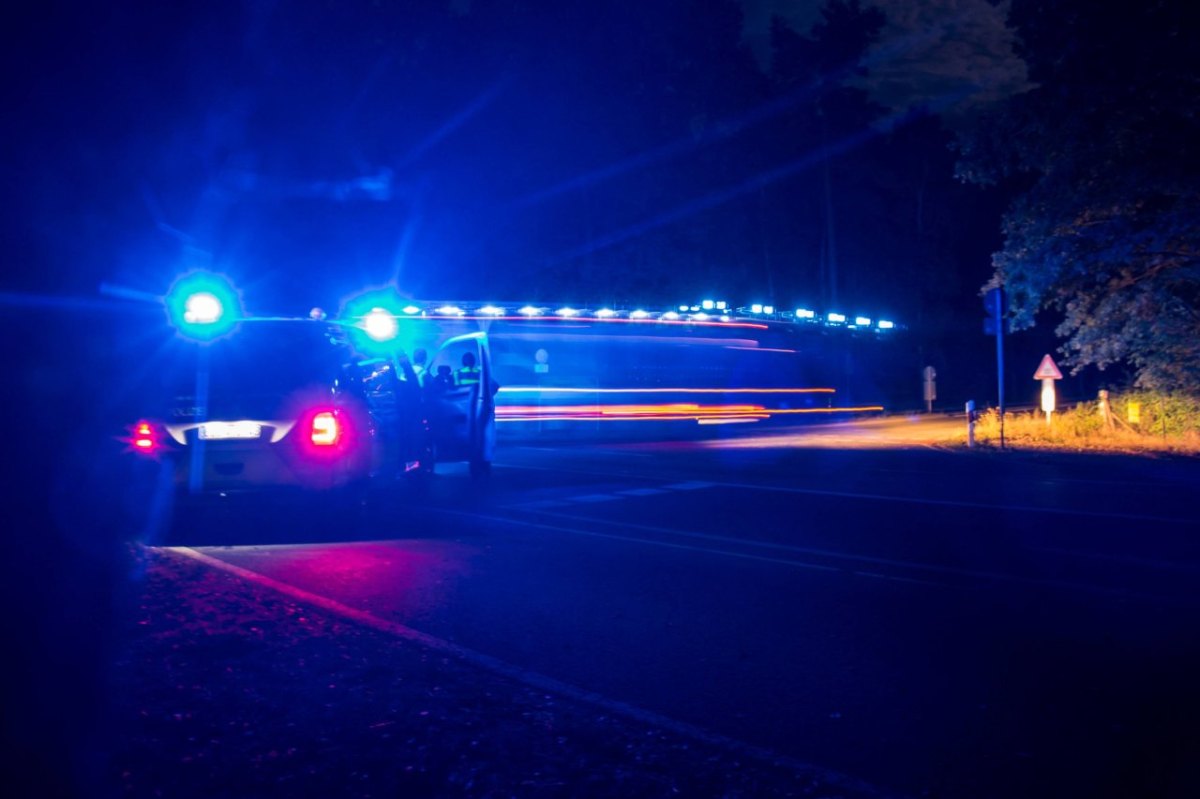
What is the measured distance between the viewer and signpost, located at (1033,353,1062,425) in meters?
23.2

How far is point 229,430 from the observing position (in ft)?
33.1

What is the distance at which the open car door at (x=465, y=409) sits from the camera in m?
14.6

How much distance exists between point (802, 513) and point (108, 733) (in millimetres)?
8807

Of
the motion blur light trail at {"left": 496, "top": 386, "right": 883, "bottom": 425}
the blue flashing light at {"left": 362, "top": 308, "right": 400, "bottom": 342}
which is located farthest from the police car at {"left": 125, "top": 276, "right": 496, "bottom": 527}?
the motion blur light trail at {"left": 496, "top": 386, "right": 883, "bottom": 425}

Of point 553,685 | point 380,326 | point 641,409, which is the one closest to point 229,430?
point 380,326

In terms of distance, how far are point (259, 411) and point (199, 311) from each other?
1.54 m

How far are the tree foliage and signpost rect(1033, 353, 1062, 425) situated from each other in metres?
0.88

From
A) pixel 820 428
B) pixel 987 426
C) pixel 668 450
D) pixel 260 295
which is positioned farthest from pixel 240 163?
pixel 987 426

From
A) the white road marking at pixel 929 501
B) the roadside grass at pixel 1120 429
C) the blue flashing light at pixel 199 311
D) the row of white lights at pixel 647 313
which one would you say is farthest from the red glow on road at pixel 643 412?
the blue flashing light at pixel 199 311

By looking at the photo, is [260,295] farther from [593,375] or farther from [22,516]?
[22,516]

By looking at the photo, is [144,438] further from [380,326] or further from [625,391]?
[625,391]

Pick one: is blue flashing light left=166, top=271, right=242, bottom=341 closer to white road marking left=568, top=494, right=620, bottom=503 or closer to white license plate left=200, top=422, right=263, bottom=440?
white license plate left=200, top=422, right=263, bottom=440

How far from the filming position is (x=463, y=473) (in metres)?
17.7

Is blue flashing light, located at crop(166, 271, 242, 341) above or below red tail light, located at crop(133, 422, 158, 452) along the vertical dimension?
above
